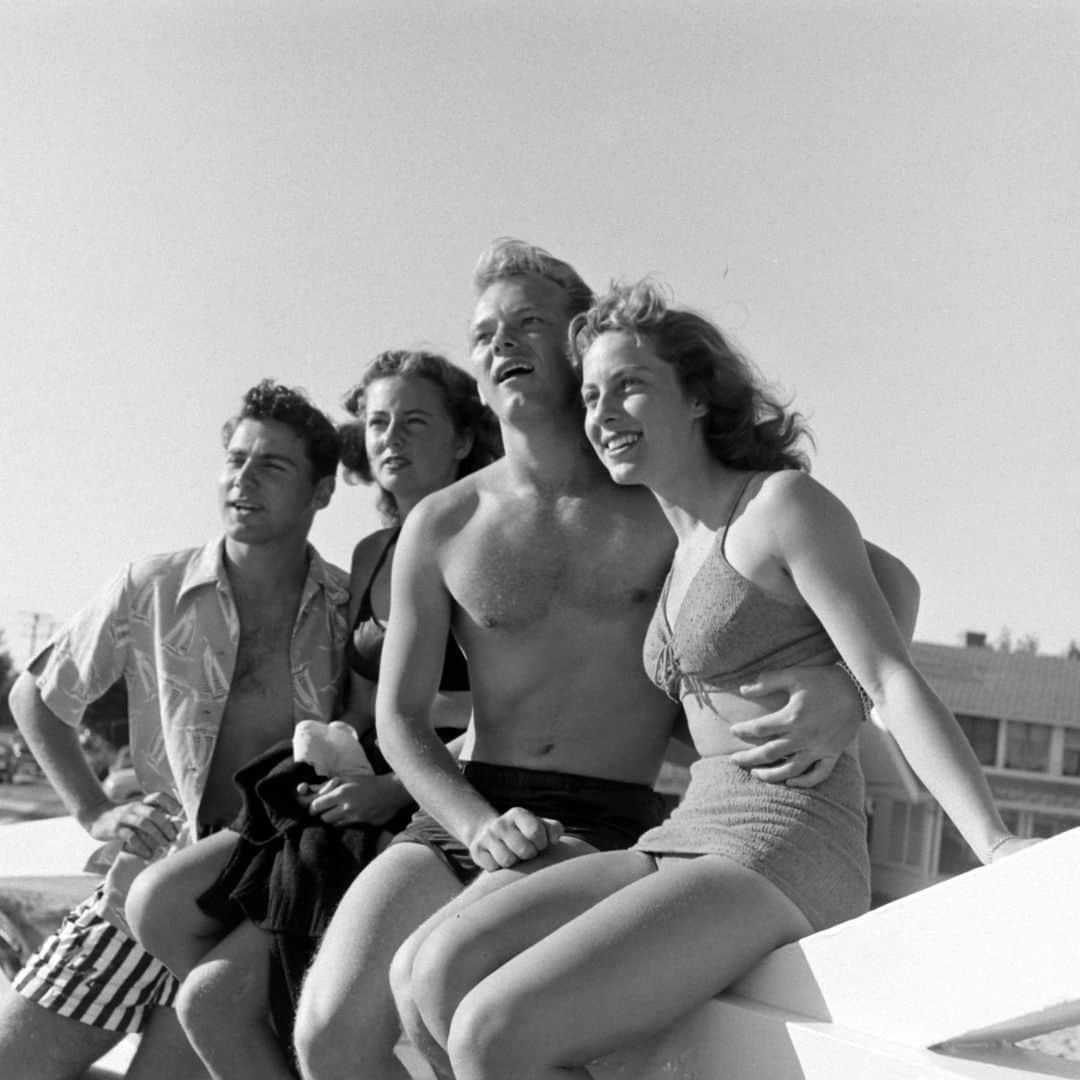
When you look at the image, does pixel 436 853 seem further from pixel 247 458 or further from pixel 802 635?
pixel 247 458

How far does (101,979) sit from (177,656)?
0.87m

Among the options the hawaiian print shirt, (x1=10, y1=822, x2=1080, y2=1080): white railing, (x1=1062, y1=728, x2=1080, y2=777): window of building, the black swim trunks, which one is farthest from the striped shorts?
(x1=1062, y1=728, x2=1080, y2=777): window of building

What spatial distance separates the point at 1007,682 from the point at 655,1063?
40851 millimetres

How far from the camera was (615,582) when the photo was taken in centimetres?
306

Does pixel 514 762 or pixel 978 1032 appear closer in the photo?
pixel 978 1032

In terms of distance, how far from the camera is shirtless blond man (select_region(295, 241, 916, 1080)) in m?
Result: 2.93

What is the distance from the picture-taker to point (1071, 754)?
40.2 meters

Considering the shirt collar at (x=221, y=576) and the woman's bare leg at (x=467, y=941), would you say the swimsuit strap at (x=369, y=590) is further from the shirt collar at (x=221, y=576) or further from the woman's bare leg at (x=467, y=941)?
the woman's bare leg at (x=467, y=941)

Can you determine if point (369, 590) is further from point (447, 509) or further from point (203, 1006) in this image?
point (203, 1006)

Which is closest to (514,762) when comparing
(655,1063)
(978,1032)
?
(655,1063)

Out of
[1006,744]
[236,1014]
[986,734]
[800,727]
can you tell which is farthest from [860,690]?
[1006,744]

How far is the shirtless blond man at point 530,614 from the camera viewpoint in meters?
2.93

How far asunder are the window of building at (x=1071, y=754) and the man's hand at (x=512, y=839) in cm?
4005

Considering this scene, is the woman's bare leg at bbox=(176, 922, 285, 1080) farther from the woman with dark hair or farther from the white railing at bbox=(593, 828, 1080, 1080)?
the white railing at bbox=(593, 828, 1080, 1080)
